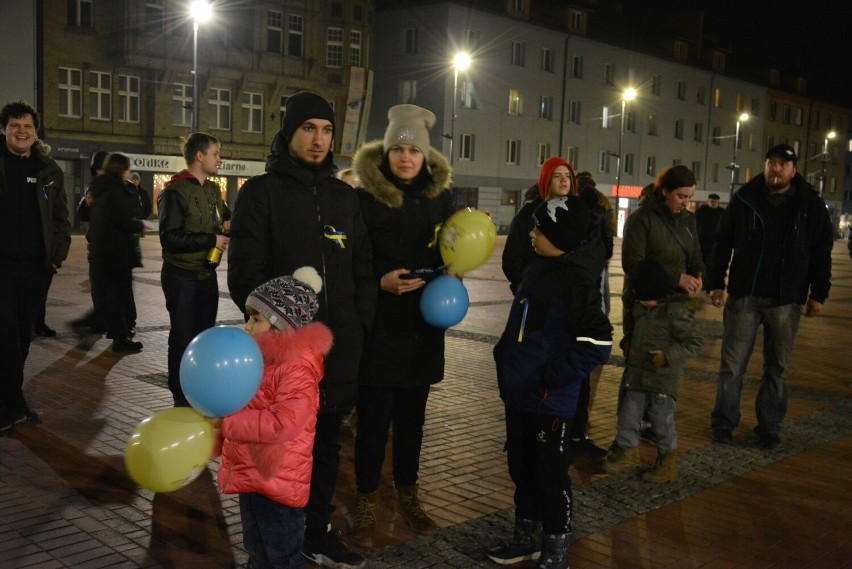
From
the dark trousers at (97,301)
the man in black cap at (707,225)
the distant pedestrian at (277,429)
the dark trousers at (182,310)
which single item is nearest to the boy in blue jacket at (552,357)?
the distant pedestrian at (277,429)

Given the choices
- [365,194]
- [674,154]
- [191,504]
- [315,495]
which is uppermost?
[674,154]

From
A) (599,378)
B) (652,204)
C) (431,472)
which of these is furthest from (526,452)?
(599,378)

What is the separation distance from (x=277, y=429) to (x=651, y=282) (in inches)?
122

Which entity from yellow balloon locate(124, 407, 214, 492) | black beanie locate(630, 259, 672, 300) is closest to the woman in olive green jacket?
black beanie locate(630, 259, 672, 300)

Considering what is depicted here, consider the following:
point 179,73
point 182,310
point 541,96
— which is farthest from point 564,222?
point 541,96

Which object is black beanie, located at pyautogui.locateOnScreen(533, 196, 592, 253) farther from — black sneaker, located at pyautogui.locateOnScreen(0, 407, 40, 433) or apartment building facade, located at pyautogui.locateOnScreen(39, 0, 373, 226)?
apartment building facade, located at pyautogui.locateOnScreen(39, 0, 373, 226)

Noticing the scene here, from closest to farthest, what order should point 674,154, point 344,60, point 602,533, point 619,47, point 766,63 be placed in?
point 602,533 < point 344,60 < point 619,47 < point 674,154 < point 766,63

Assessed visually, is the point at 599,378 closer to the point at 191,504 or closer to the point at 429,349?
the point at 429,349

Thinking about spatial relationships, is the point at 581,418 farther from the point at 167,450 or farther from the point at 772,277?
the point at 167,450

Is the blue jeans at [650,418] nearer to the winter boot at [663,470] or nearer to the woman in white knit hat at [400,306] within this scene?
the winter boot at [663,470]

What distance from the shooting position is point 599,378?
29.1 ft

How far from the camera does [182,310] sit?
6.66 metres

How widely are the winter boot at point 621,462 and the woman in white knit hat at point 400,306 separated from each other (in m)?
1.63

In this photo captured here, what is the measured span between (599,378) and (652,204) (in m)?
3.24
